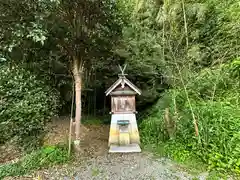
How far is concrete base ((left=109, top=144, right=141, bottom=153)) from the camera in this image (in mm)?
3959

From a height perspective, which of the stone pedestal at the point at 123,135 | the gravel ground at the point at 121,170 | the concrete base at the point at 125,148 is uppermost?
the stone pedestal at the point at 123,135

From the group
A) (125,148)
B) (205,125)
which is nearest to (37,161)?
(125,148)

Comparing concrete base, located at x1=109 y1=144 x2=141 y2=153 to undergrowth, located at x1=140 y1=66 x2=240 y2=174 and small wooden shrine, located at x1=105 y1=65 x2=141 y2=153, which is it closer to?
small wooden shrine, located at x1=105 y1=65 x2=141 y2=153

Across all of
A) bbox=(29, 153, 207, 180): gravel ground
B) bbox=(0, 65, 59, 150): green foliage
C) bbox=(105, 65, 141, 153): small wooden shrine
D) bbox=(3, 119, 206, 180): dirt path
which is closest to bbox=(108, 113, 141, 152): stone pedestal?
bbox=(105, 65, 141, 153): small wooden shrine

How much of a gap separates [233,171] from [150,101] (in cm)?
280

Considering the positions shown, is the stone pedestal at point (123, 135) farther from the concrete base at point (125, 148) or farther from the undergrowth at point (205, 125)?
the undergrowth at point (205, 125)

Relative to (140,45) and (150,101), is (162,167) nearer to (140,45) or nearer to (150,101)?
(150,101)

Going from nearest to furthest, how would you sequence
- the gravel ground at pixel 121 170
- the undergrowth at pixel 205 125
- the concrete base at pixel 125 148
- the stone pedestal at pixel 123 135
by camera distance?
1. the gravel ground at pixel 121 170
2. the undergrowth at pixel 205 125
3. the concrete base at pixel 125 148
4. the stone pedestal at pixel 123 135

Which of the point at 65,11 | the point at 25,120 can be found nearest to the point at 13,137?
the point at 25,120

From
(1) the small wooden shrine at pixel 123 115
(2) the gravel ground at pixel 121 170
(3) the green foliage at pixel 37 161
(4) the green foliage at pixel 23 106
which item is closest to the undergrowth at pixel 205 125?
(2) the gravel ground at pixel 121 170

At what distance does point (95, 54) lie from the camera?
4.41 metres

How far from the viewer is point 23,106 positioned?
4.39 meters

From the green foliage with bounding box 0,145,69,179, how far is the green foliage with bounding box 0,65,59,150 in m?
0.76

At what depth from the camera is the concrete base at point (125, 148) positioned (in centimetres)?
396
